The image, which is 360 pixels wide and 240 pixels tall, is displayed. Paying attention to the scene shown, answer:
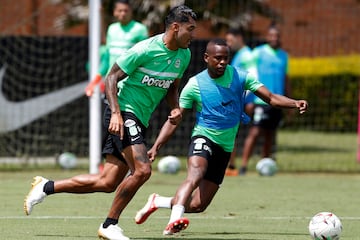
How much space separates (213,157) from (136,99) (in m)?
1.18

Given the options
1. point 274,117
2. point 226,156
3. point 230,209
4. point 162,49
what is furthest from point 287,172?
point 162,49

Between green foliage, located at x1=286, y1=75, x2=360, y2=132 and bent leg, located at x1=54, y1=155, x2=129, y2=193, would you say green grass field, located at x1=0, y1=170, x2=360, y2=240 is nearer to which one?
bent leg, located at x1=54, y1=155, x2=129, y2=193

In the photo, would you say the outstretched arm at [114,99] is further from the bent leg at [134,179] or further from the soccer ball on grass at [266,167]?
the soccer ball on grass at [266,167]

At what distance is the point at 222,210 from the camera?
11672mm

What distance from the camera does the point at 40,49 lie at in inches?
706

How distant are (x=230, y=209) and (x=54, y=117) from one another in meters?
7.00

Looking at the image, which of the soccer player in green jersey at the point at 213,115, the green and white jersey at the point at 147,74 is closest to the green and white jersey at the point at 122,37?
the soccer player in green jersey at the point at 213,115

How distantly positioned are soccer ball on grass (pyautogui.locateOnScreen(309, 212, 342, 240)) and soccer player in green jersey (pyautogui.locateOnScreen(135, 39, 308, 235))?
1.41m

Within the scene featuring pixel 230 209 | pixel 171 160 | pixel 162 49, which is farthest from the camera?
pixel 171 160

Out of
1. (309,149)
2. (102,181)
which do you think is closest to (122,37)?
(102,181)

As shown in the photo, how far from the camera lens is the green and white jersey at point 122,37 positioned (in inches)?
559

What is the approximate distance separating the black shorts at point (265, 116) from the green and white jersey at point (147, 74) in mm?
7663

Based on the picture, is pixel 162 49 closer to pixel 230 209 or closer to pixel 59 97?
pixel 230 209

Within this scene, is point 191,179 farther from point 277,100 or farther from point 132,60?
point 132,60
